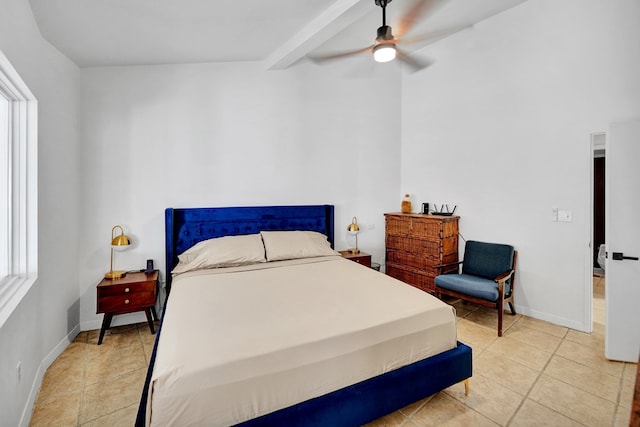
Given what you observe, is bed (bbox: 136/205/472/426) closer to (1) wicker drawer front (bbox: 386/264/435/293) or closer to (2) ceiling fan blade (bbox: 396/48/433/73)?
(1) wicker drawer front (bbox: 386/264/435/293)

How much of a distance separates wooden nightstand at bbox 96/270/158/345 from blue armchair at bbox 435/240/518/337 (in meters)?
3.21

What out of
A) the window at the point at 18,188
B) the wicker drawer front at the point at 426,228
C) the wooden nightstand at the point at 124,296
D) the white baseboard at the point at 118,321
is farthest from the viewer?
the wicker drawer front at the point at 426,228

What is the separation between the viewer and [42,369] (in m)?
2.51

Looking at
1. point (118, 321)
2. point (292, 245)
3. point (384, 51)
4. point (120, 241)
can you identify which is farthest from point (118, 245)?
point (384, 51)

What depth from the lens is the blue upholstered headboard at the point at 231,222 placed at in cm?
351

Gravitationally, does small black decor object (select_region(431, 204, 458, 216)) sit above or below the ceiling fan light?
below

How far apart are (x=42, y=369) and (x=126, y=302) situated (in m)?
0.75

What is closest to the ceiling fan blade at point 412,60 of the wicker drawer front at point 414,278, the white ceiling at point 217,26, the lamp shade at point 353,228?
the white ceiling at point 217,26

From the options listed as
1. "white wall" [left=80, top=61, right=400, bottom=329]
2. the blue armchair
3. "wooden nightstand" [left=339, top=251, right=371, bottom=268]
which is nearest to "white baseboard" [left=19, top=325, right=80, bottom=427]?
"white wall" [left=80, top=61, right=400, bottom=329]

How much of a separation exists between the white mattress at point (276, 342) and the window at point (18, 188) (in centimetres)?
107

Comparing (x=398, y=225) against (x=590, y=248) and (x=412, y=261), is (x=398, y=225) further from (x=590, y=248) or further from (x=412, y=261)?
(x=590, y=248)

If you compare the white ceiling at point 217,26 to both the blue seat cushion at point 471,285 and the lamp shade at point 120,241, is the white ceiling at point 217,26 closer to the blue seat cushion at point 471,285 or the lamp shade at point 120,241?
the lamp shade at point 120,241

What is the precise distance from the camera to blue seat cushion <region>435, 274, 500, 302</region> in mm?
3223

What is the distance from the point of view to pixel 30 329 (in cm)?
222
